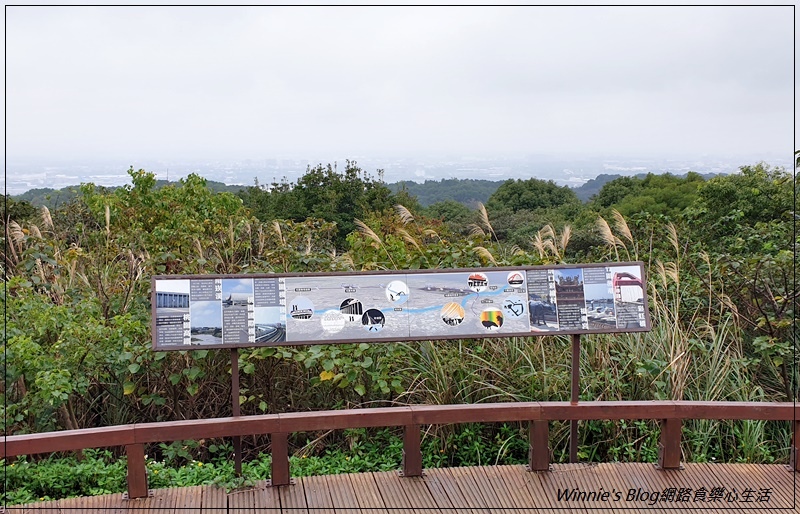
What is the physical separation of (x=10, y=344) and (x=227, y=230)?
82.1 inches

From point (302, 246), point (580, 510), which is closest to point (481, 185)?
point (302, 246)

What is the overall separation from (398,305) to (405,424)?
1.94 ft

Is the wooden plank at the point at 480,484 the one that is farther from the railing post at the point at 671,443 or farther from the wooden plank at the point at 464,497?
the railing post at the point at 671,443

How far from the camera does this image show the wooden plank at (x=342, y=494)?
3605 mm

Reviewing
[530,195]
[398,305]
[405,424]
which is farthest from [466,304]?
[530,195]

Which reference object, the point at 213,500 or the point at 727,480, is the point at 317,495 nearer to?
the point at 213,500

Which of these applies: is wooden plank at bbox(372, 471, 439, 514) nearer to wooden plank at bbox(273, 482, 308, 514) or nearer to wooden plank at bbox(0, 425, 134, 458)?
wooden plank at bbox(273, 482, 308, 514)

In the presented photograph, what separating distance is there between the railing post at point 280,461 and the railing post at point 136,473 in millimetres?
606

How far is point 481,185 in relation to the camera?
46062mm

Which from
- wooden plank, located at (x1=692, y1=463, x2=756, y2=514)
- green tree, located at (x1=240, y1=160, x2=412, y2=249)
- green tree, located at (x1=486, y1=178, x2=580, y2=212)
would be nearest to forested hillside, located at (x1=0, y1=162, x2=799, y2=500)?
wooden plank, located at (x1=692, y1=463, x2=756, y2=514)

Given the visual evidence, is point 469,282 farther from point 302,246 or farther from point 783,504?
point 302,246

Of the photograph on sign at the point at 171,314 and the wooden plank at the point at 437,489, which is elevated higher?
the photograph on sign at the point at 171,314

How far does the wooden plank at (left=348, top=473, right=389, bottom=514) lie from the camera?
142 inches

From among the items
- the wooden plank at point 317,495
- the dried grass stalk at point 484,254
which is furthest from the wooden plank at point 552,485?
the dried grass stalk at point 484,254
